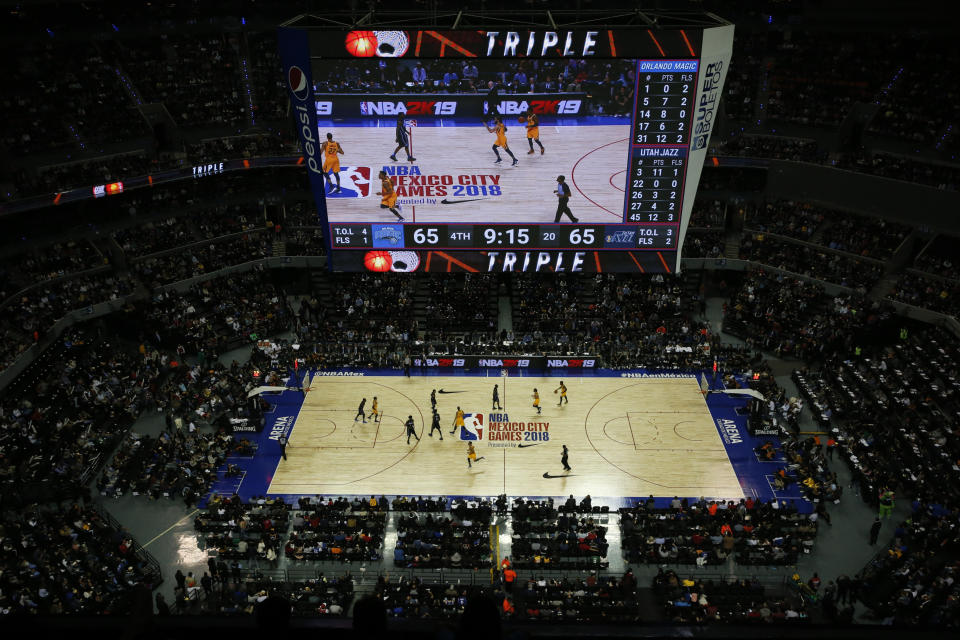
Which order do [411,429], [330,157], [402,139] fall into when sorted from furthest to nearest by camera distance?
[411,429] < [330,157] < [402,139]

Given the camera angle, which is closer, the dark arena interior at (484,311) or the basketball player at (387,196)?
the dark arena interior at (484,311)

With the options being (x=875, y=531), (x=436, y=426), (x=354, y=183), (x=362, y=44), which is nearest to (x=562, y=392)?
(x=436, y=426)

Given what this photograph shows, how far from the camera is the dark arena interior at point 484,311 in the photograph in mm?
24297

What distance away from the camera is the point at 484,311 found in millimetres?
39719

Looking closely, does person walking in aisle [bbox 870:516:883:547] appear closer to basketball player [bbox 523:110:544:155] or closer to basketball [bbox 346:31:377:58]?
basketball player [bbox 523:110:544:155]

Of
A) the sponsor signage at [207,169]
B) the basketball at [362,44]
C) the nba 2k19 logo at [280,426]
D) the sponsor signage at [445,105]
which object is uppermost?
the basketball at [362,44]

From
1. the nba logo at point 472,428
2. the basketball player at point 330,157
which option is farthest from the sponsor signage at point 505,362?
the basketball player at point 330,157

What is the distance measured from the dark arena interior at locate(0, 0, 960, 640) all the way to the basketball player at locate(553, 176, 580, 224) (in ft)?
0.32

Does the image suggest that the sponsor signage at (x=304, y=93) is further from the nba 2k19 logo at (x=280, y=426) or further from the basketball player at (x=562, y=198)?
the basketball player at (x=562, y=198)

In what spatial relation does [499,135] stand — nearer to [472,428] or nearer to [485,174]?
[485,174]

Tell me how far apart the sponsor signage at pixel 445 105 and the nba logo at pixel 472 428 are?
12.9 metres

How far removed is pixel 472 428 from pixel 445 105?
1357cm

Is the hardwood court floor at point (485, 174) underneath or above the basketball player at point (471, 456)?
above

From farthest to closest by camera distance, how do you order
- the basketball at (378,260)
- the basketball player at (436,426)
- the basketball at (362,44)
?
the basketball at (378,260) → the basketball player at (436,426) → the basketball at (362,44)
